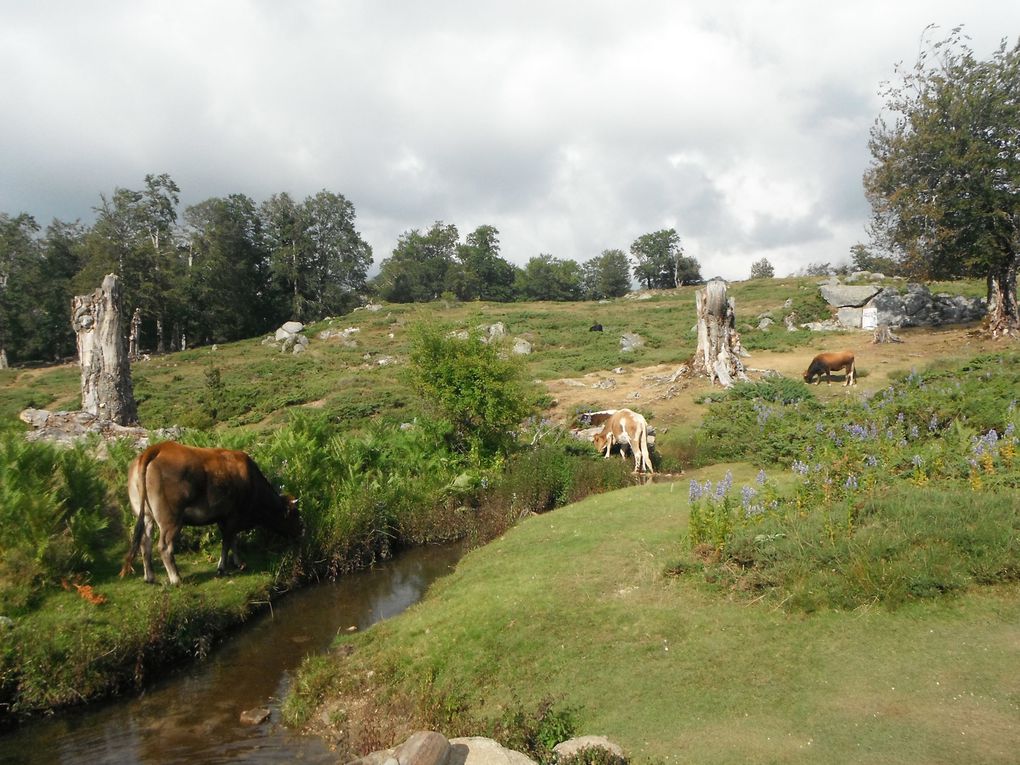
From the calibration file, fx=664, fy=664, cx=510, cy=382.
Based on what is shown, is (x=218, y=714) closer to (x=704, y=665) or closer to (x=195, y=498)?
(x=195, y=498)

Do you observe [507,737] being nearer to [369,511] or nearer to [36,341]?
[369,511]

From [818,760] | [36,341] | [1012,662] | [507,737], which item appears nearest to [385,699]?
[507,737]

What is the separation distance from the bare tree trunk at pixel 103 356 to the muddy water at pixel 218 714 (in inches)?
388

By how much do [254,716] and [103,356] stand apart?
516 inches

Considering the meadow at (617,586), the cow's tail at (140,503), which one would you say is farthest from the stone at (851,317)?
the cow's tail at (140,503)

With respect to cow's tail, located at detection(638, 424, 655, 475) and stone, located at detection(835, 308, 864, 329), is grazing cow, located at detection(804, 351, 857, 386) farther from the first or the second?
stone, located at detection(835, 308, 864, 329)

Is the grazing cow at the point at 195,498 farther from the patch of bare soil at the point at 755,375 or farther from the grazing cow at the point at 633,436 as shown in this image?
the patch of bare soil at the point at 755,375

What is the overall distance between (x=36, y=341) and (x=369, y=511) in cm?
5914

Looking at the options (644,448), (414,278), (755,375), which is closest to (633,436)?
(644,448)

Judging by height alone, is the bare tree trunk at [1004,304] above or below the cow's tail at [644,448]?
above

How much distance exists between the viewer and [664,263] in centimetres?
9931

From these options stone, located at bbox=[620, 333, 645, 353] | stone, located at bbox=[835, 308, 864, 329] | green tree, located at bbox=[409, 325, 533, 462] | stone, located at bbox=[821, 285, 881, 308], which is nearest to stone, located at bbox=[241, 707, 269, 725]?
green tree, located at bbox=[409, 325, 533, 462]

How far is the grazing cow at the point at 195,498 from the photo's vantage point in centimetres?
895

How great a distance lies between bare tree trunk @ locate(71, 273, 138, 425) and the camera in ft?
54.5
